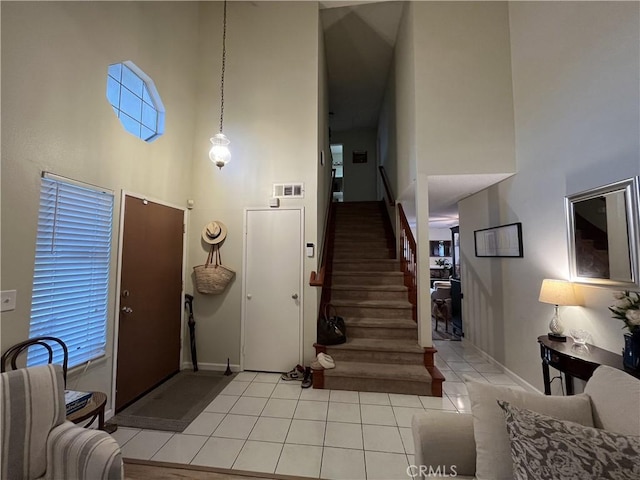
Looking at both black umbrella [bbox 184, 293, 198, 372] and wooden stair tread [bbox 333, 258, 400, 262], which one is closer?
black umbrella [bbox 184, 293, 198, 372]

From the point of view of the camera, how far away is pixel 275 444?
2.07 metres

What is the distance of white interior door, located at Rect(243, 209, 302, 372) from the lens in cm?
340

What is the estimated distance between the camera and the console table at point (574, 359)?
71.3 inches

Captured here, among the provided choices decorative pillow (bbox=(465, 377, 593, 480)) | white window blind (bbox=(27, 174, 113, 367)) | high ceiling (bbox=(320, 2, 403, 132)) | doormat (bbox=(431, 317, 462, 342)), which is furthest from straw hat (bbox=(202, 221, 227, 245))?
doormat (bbox=(431, 317, 462, 342))

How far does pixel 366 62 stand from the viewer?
207 inches

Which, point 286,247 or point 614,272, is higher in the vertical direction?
point 286,247

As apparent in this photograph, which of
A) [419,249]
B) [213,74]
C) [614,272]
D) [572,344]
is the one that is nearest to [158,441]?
[419,249]

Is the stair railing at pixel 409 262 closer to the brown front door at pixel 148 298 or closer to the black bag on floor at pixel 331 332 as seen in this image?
the black bag on floor at pixel 331 332

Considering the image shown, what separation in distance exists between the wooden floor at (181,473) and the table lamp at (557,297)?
2.43 m

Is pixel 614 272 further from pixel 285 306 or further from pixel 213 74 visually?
pixel 213 74

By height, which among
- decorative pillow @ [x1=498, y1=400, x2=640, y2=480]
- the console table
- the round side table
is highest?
decorative pillow @ [x1=498, y1=400, x2=640, y2=480]

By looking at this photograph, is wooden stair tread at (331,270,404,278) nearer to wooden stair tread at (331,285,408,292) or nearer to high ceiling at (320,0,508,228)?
wooden stair tread at (331,285,408,292)

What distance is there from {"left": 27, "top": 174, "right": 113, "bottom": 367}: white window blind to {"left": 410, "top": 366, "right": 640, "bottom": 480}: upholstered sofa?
2.51 meters

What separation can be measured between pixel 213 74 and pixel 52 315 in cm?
341
